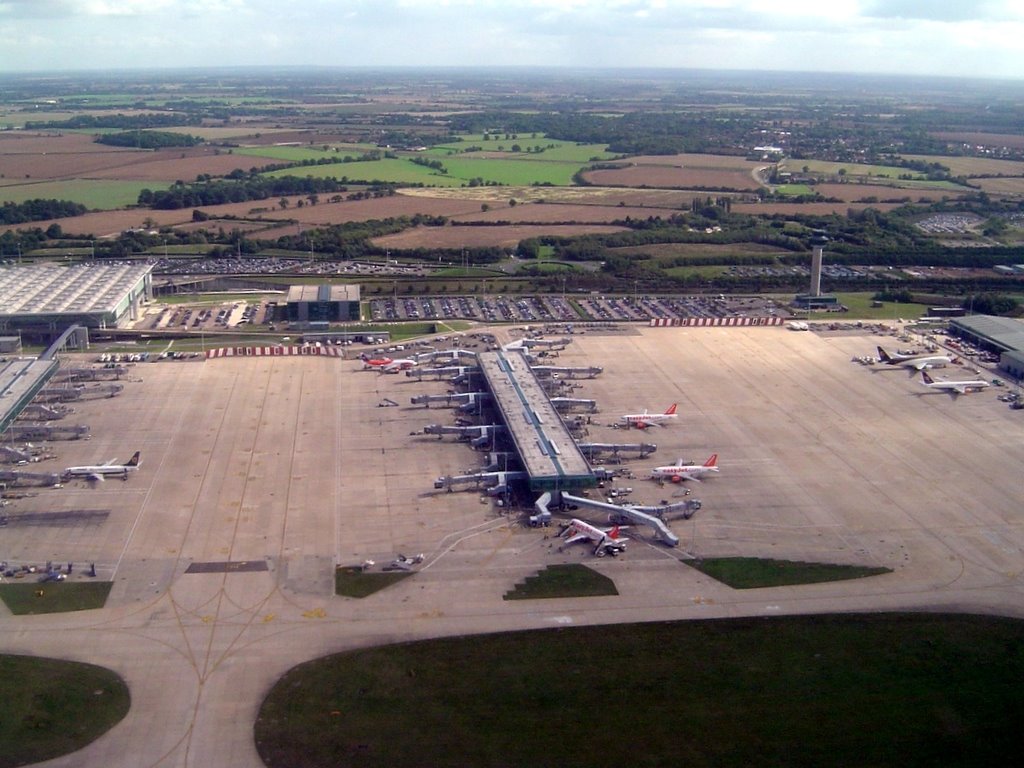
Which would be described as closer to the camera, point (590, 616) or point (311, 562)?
point (590, 616)

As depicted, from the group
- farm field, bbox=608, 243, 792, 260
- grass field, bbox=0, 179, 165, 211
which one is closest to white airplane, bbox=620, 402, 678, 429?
farm field, bbox=608, 243, 792, 260

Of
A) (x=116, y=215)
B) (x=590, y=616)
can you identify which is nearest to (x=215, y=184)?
(x=116, y=215)

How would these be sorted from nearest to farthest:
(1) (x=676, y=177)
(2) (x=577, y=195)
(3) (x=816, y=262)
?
(3) (x=816, y=262), (2) (x=577, y=195), (1) (x=676, y=177)

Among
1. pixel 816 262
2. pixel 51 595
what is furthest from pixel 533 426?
pixel 816 262

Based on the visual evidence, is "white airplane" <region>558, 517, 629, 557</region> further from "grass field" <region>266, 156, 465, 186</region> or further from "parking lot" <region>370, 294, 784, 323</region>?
"grass field" <region>266, 156, 465, 186</region>

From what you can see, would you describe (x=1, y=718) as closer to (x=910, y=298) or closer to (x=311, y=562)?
(x=311, y=562)

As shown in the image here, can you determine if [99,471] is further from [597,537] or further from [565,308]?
[565,308]
